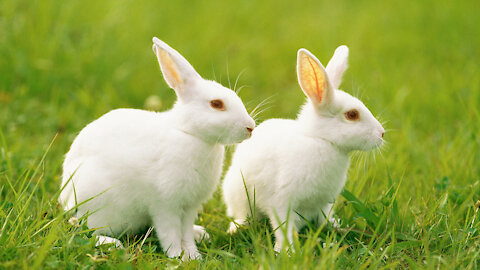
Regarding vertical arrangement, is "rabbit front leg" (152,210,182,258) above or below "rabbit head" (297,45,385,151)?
below

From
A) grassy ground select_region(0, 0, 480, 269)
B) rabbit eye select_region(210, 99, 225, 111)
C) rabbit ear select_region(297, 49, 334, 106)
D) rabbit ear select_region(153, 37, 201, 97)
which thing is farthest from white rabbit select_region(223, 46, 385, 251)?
rabbit ear select_region(153, 37, 201, 97)

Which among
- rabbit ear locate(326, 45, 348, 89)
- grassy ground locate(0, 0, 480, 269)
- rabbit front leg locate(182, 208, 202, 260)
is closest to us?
grassy ground locate(0, 0, 480, 269)

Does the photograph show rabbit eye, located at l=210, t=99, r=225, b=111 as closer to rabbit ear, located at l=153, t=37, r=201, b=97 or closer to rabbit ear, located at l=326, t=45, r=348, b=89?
rabbit ear, located at l=153, t=37, r=201, b=97

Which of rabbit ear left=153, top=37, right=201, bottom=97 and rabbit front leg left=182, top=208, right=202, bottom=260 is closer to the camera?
rabbit ear left=153, top=37, right=201, bottom=97

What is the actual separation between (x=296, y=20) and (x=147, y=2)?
2133 millimetres

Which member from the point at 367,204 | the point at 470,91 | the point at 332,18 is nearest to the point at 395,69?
the point at 470,91

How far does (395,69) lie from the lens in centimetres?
688

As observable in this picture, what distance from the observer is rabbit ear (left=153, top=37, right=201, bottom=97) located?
3.50m

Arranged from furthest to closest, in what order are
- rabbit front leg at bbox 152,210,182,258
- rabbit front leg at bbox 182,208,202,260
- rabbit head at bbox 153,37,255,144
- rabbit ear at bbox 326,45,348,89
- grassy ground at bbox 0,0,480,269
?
rabbit ear at bbox 326,45,348,89 → rabbit front leg at bbox 182,208,202,260 → rabbit front leg at bbox 152,210,182,258 → rabbit head at bbox 153,37,255,144 → grassy ground at bbox 0,0,480,269

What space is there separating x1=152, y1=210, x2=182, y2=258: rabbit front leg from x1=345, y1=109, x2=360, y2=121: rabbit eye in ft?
3.98

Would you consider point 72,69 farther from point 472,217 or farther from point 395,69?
point 472,217

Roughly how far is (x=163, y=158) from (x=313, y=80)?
3.35 ft

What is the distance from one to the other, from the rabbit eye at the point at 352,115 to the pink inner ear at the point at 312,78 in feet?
0.62

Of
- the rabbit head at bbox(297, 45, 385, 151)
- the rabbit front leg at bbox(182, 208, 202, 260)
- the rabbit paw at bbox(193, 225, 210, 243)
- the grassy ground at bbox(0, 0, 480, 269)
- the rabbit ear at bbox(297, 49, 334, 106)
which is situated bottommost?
the rabbit paw at bbox(193, 225, 210, 243)
